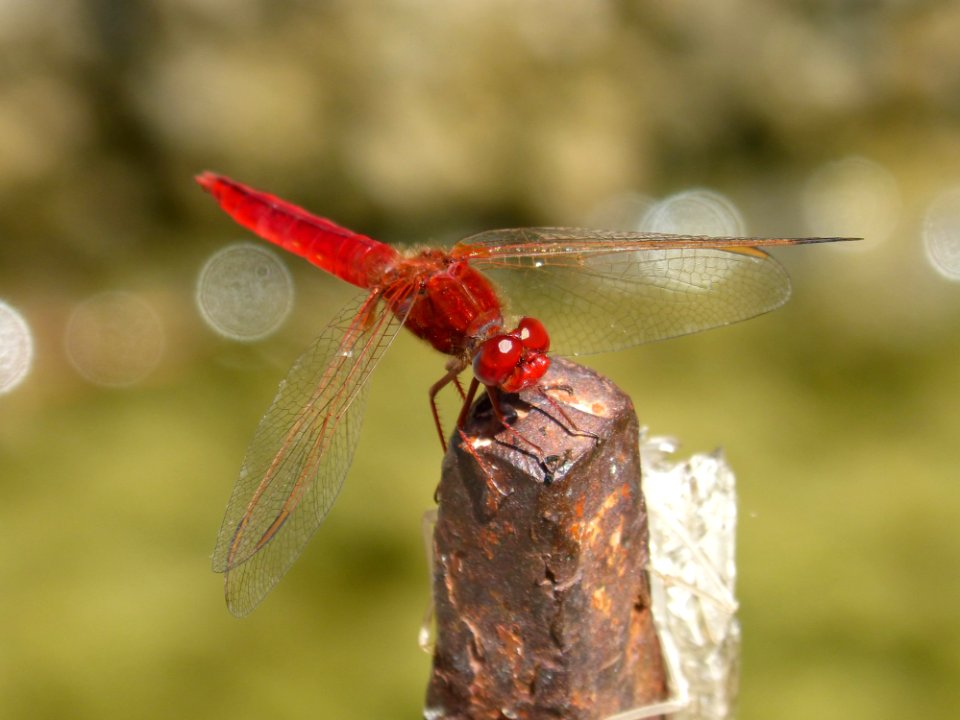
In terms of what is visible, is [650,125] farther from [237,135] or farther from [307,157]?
[237,135]

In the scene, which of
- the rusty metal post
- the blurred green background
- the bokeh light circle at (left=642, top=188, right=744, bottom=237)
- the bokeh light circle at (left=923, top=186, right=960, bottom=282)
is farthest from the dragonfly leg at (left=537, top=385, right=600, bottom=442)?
the bokeh light circle at (left=923, top=186, right=960, bottom=282)

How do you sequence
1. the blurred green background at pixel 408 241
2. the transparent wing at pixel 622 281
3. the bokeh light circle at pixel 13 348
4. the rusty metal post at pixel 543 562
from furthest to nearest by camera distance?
the bokeh light circle at pixel 13 348 → the blurred green background at pixel 408 241 → the transparent wing at pixel 622 281 → the rusty metal post at pixel 543 562

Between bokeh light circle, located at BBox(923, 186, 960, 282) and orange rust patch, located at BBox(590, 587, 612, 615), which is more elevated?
bokeh light circle, located at BBox(923, 186, 960, 282)

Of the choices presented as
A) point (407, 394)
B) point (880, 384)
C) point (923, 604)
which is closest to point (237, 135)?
point (407, 394)

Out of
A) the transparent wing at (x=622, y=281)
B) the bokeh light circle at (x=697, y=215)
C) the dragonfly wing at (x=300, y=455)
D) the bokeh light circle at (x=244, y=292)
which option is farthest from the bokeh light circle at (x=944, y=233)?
the dragonfly wing at (x=300, y=455)

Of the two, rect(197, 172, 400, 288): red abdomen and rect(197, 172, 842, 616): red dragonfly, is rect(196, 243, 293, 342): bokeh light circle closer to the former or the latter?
rect(197, 172, 400, 288): red abdomen

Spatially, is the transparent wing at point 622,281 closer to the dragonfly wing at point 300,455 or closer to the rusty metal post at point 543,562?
the dragonfly wing at point 300,455

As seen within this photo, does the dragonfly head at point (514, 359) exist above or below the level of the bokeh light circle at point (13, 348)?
below
